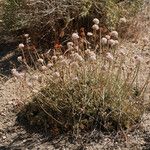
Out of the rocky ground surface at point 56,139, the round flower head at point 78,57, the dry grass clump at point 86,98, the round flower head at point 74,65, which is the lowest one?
the rocky ground surface at point 56,139

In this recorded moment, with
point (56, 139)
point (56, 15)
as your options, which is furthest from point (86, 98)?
point (56, 15)

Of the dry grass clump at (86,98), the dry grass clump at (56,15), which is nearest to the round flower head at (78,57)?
the dry grass clump at (86,98)

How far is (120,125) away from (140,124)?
0.63 ft

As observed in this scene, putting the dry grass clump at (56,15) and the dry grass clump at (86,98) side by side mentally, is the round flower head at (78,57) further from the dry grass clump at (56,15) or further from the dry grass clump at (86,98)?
the dry grass clump at (56,15)

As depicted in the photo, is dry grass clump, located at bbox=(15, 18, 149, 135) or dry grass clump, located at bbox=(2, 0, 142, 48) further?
dry grass clump, located at bbox=(2, 0, 142, 48)

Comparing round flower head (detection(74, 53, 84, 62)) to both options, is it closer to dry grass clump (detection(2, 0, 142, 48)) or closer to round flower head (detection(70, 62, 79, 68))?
round flower head (detection(70, 62, 79, 68))

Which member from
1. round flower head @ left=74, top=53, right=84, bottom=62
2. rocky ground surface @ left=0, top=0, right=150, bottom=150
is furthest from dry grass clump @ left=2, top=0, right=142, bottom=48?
round flower head @ left=74, top=53, right=84, bottom=62

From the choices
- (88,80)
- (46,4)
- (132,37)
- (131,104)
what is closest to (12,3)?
(46,4)

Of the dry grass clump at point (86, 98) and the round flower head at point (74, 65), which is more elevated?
the round flower head at point (74, 65)

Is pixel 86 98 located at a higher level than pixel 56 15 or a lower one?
lower

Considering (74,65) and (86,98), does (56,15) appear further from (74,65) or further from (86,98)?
(86,98)

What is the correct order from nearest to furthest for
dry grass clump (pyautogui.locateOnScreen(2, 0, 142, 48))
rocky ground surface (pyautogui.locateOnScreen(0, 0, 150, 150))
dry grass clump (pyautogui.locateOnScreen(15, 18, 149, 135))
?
rocky ground surface (pyautogui.locateOnScreen(0, 0, 150, 150)) < dry grass clump (pyautogui.locateOnScreen(15, 18, 149, 135)) < dry grass clump (pyautogui.locateOnScreen(2, 0, 142, 48))

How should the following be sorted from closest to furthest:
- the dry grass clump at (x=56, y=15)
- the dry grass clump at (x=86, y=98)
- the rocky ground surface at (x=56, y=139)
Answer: the rocky ground surface at (x=56, y=139) < the dry grass clump at (x=86, y=98) < the dry grass clump at (x=56, y=15)

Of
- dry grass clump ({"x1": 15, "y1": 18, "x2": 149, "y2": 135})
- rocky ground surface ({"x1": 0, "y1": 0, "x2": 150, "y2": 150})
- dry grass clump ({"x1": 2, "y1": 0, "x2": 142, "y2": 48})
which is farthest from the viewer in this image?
dry grass clump ({"x1": 2, "y1": 0, "x2": 142, "y2": 48})
